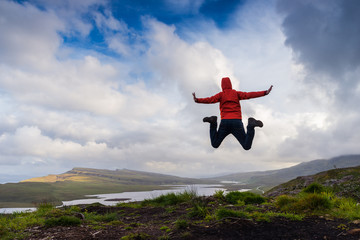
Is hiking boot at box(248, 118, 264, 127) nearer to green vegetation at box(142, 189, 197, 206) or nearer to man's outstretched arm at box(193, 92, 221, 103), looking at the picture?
man's outstretched arm at box(193, 92, 221, 103)

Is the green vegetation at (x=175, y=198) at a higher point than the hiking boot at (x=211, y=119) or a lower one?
lower

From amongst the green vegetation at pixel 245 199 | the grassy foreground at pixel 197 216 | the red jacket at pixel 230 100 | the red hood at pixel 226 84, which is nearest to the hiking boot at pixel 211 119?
the red jacket at pixel 230 100

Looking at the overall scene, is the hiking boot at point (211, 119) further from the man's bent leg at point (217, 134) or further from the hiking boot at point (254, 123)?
the hiking boot at point (254, 123)

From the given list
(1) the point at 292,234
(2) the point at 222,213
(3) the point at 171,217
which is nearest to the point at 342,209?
(1) the point at 292,234

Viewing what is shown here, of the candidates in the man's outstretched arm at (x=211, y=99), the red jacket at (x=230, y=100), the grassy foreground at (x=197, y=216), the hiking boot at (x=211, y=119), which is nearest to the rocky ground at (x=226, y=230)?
the grassy foreground at (x=197, y=216)

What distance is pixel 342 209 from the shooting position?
8781 millimetres

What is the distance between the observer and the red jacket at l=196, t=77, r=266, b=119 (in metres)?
9.05

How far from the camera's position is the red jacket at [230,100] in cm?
905

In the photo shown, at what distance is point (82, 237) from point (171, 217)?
12.3ft

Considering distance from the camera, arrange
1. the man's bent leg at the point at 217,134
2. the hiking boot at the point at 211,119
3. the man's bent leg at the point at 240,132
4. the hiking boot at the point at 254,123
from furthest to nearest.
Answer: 1. the hiking boot at the point at 211,119
2. the man's bent leg at the point at 217,134
3. the man's bent leg at the point at 240,132
4. the hiking boot at the point at 254,123

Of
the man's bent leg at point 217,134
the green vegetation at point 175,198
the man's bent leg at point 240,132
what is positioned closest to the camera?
the man's bent leg at point 240,132

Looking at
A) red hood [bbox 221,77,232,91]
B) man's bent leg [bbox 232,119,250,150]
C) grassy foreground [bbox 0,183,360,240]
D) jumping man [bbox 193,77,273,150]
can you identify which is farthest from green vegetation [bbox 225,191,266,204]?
red hood [bbox 221,77,232,91]

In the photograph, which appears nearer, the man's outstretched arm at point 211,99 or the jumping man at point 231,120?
the jumping man at point 231,120

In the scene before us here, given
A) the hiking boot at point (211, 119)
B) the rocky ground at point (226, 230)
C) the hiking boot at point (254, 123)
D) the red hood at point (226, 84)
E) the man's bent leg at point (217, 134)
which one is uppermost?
the red hood at point (226, 84)
